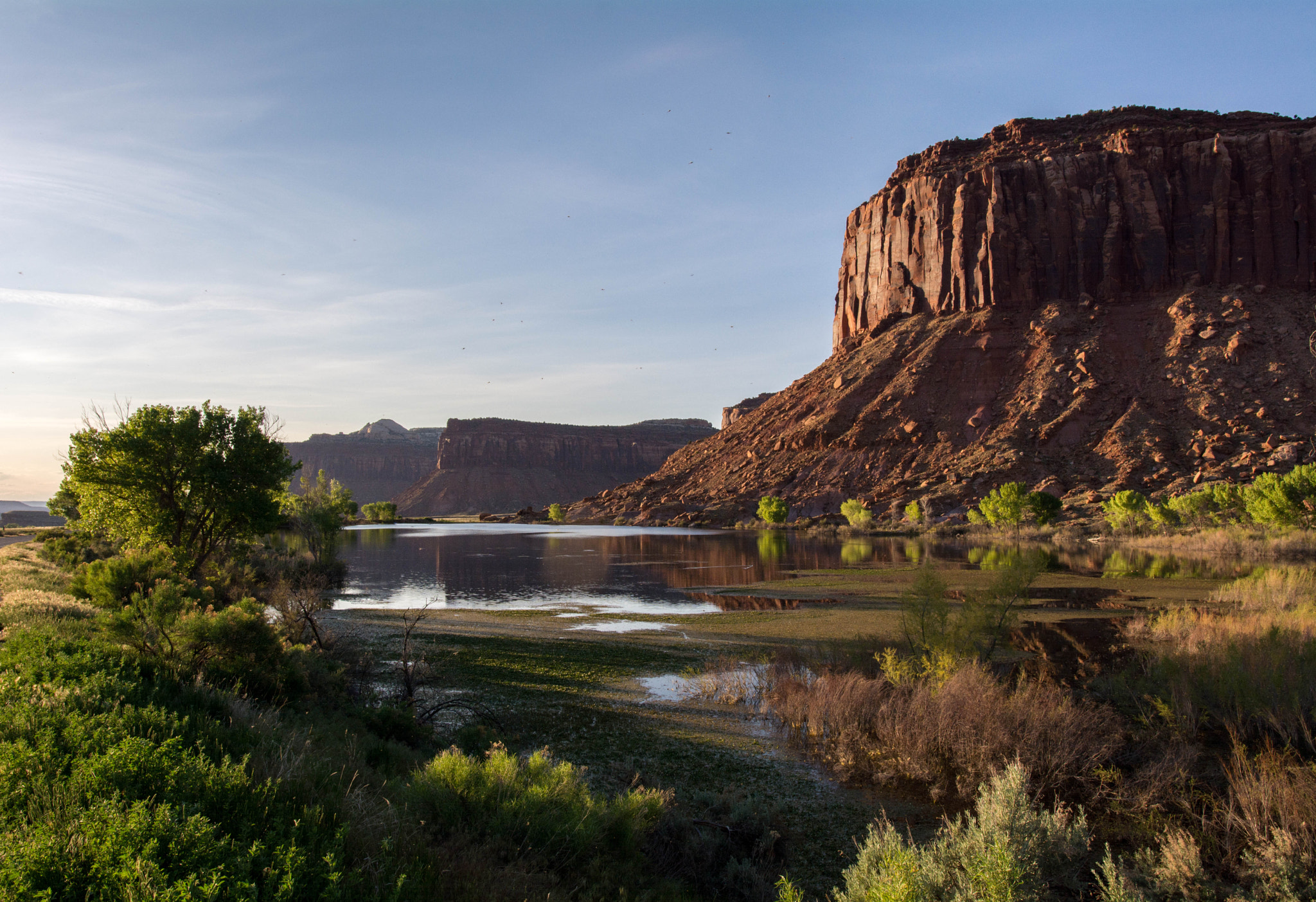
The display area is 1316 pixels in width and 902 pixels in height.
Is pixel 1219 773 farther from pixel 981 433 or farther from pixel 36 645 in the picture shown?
pixel 981 433

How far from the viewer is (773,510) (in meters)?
79.7

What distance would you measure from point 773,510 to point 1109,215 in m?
60.4

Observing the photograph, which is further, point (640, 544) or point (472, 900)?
point (640, 544)

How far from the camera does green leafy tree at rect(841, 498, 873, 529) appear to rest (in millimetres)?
71125

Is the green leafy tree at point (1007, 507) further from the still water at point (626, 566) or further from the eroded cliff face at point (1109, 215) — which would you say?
the eroded cliff face at point (1109, 215)

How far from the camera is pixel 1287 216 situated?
84.7m

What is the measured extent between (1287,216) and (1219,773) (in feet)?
347

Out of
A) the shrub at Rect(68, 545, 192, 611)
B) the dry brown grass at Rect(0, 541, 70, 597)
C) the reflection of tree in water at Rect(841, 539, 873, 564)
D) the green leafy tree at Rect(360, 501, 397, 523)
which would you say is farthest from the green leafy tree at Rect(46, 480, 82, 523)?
the green leafy tree at Rect(360, 501, 397, 523)

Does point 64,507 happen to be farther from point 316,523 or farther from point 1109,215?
point 1109,215

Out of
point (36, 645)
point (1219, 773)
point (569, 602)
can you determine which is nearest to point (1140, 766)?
point (1219, 773)

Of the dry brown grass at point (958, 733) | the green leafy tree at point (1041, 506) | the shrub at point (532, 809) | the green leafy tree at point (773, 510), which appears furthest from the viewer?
the green leafy tree at point (773, 510)

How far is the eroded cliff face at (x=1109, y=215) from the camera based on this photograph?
8681 centimetres

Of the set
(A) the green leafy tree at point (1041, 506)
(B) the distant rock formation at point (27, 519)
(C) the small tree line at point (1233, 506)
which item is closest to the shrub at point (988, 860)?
(C) the small tree line at point (1233, 506)

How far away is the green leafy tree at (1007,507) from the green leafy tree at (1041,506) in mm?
369
